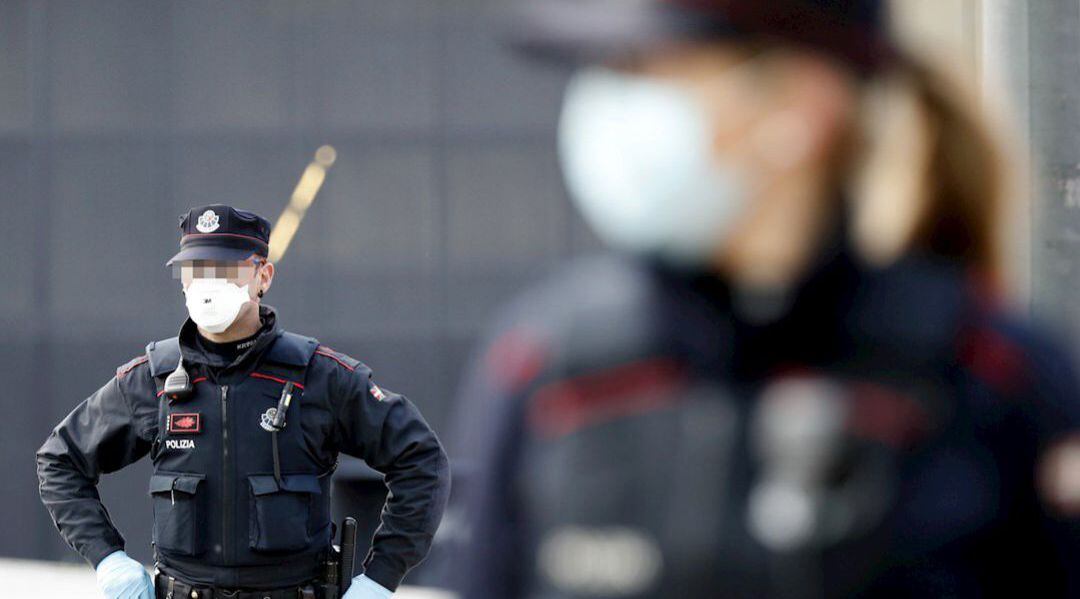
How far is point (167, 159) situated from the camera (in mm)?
11008

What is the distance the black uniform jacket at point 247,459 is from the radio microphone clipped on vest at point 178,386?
0.03 m

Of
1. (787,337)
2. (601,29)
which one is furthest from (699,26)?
(787,337)

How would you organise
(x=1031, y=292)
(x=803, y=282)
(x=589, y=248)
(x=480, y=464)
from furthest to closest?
1. (x=589, y=248)
2. (x=1031, y=292)
3. (x=480, y=464)
4. (x=803, y=282)

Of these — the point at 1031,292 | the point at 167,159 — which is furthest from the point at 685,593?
the point at 167,159

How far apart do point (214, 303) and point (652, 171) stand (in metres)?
2.99

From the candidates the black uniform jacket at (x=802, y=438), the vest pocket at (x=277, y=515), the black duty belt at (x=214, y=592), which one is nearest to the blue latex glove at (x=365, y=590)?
the black duty belt at (x=214, y=592)

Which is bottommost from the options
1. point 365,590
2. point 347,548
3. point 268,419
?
point 365,590

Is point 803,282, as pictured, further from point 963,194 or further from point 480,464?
point 480,464

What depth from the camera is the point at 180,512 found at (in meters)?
4.10

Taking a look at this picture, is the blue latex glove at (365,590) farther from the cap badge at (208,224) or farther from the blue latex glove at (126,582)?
the cap badge at (208,224)

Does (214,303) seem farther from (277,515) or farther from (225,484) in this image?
(277,515)

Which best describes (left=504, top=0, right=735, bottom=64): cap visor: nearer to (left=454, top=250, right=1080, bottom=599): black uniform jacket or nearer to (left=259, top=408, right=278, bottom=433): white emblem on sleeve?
(left=454, top=250, right=1080, bottom=599): black uniform jacket

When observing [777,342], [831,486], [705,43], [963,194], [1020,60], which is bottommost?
[831,486]

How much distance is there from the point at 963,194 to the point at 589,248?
9.29m
